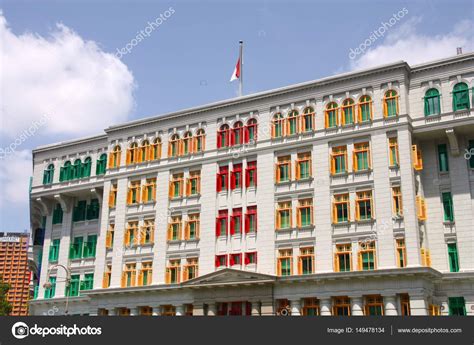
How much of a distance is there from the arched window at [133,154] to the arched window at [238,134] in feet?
29.7

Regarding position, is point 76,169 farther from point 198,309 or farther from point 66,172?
point 198,309

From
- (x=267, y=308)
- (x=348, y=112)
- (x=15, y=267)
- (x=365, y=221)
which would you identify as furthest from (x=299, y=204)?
(x=15, y=267)

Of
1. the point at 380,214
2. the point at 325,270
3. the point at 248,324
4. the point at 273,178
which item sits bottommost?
the point at 248,324

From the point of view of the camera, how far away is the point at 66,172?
54406mm

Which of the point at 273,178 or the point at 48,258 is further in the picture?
the point at 48,258

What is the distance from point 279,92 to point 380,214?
12.0 metres

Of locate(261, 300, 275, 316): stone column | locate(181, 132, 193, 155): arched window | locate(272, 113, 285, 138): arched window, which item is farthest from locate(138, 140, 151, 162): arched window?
locate(261, 300, 275, 316): stone column

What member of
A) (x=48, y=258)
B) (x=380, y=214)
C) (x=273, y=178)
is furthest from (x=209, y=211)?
(x=48, y=258)

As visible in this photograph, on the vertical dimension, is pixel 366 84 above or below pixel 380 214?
above

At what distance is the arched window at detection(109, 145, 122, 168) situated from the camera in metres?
50.4

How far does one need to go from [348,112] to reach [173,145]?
48.2 ft

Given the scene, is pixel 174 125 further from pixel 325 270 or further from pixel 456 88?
pixel 456 88

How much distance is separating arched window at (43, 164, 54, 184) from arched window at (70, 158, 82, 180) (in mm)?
2660

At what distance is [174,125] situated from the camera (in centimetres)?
4812
